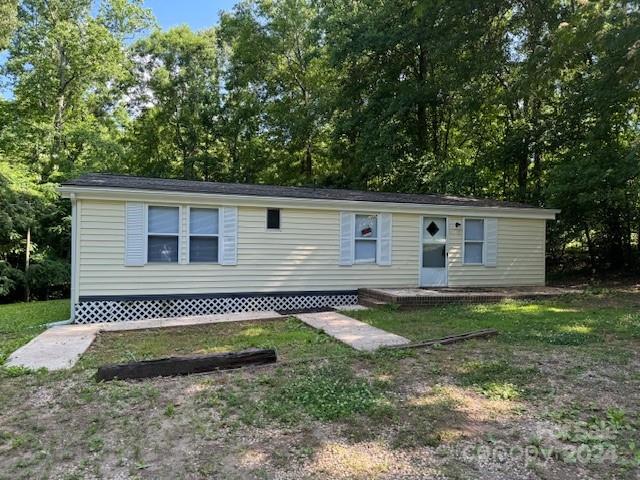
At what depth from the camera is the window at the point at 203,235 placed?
28.9 ft

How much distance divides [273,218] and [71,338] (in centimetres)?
433

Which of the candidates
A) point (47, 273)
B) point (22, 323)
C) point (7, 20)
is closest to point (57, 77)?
point (7, 20)

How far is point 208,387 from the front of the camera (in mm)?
4137

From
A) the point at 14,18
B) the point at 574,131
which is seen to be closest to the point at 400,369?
the point at 574,131

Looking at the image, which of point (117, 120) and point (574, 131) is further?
point (117, 120)

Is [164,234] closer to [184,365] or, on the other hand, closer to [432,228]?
[184,365]

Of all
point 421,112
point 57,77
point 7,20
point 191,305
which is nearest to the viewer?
point 191,305

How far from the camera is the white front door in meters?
10.7

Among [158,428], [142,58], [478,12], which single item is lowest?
[158,428]

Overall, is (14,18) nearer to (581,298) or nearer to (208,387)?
(208,387)

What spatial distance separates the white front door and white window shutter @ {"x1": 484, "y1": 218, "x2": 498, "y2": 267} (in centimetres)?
110

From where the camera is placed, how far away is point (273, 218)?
373 inches

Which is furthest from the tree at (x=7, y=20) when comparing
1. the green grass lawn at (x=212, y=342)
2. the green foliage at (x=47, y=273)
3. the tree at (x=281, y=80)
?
the green grass lawn at (x=212, y=342)

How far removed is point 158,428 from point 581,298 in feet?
31.5
